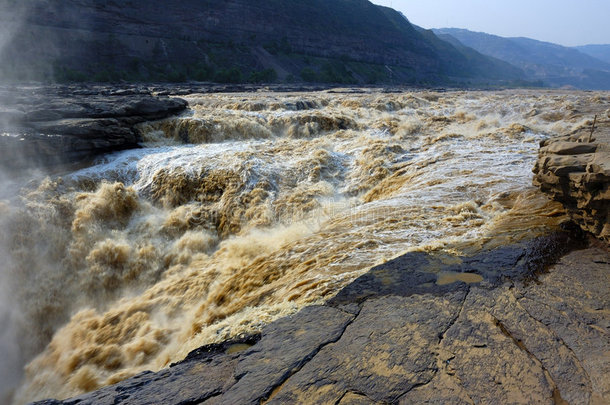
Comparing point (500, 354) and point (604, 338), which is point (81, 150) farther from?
point (604, 338)

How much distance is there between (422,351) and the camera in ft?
9.25

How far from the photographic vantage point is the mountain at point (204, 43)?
115 ft

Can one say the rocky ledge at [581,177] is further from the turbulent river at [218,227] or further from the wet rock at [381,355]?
the wet rock at [381,355]

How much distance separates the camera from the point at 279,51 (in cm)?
5447

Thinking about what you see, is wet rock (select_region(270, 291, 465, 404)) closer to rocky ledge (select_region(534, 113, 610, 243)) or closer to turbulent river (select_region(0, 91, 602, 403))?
turbulent river (select_region(0, 91, 602, 403))

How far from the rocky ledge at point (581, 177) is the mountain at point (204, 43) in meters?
34.8

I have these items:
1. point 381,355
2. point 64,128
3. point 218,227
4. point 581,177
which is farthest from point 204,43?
point 381,355

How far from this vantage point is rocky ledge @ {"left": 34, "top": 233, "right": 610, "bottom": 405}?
2.49m

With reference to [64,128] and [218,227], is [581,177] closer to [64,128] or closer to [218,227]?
[218,227]

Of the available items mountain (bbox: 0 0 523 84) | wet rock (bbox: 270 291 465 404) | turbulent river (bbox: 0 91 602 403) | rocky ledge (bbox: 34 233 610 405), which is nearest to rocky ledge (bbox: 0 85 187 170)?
turbulent river (bbox: 0 91 602 403)

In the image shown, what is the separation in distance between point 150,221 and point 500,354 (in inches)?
280

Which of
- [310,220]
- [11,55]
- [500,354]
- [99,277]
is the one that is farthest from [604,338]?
[11,55]

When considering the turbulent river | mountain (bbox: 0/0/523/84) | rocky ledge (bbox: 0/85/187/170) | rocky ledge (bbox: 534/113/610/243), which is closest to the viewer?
rocky ledge (bbox: 534/113/610/243)

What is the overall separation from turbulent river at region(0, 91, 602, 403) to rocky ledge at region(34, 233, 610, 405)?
0.50m
